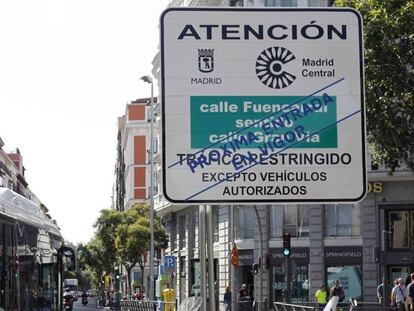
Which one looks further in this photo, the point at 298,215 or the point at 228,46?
the point at 298,215

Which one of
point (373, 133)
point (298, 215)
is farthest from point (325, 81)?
point (298, 215)

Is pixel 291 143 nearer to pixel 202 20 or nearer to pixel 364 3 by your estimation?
pixel 202 20

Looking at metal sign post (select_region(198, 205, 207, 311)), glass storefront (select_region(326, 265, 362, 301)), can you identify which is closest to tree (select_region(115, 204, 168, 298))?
glass storefront (select_region(326, 265, 362, 301))

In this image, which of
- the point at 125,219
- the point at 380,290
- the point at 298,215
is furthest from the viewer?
the point at 125,219

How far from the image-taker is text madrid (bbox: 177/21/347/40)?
4691mm

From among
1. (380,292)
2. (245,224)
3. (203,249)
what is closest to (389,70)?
(203,249)

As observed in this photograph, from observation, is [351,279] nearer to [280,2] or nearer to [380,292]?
[380,292]

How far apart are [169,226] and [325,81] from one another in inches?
2688

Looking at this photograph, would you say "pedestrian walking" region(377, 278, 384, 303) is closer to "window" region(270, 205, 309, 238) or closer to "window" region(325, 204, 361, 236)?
"window" region(325, 204, 361, 236)

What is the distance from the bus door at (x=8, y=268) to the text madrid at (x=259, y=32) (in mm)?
7207

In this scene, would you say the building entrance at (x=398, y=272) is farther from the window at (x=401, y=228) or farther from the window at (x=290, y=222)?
the window at (x=290, y=222)

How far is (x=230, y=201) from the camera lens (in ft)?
15.4

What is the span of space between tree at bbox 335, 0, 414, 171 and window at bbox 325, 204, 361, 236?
23.3m

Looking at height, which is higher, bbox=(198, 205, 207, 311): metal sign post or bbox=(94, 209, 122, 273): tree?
bbox=(94, 209, 122, 273): tree
